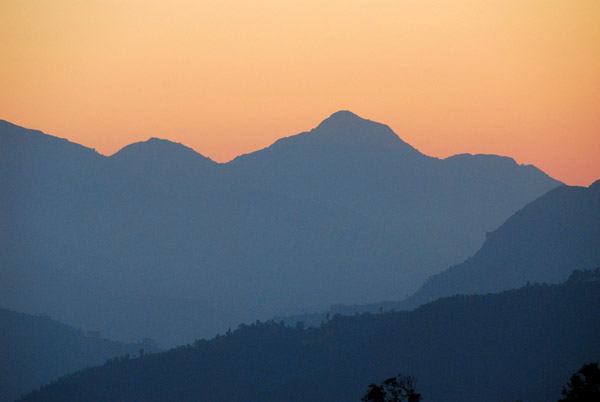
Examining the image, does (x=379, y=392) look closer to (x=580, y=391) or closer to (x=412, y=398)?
(x=412, y=398)

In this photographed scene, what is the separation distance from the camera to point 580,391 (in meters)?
85.7

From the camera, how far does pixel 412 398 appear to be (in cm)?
8831

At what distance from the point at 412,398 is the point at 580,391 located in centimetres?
1464

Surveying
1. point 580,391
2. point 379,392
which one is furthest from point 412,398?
point 580,391

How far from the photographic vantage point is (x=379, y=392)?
3467 inches

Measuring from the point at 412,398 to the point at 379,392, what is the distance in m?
3.05

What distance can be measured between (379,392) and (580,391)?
17513 mm
